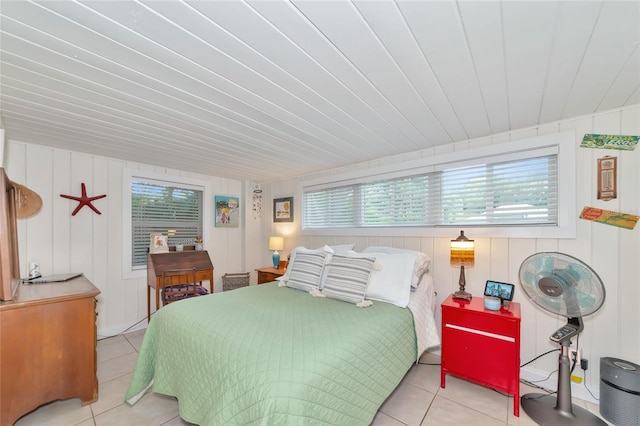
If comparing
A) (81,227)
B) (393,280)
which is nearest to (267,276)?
(393,280)

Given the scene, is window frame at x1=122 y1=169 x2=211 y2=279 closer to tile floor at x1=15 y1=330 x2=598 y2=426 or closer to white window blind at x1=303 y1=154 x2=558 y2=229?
tile floor at x1=15 y1=330 x2=598 y2=426

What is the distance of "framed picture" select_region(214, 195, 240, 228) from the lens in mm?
4289

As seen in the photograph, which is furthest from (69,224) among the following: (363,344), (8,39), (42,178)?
(363,344)

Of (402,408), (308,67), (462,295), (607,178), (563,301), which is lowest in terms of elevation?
(402,408)

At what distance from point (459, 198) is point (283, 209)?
2.62 m

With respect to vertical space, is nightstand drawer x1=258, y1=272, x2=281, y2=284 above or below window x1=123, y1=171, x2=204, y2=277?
below

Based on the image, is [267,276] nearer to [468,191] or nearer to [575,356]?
[468,191]

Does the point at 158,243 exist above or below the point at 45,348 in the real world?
above

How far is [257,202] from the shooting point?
473 cm

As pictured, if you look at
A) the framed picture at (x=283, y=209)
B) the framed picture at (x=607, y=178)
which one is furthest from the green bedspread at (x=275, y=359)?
the framed picture at (x=283, y=209)

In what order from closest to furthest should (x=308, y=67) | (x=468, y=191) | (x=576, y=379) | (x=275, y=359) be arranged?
(x=275, y=359) → (x=308, y=67) → (x=576, y=379) → (x=468, y=191)

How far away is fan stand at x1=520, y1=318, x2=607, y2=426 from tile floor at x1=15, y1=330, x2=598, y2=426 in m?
0.09

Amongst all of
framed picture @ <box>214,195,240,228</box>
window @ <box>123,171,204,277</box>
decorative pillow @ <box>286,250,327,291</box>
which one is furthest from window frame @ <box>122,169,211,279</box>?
decorative pillow @ <box>286,250,327,291</box>

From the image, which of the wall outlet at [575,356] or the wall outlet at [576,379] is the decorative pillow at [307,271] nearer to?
the wall outlet at [575,356]
